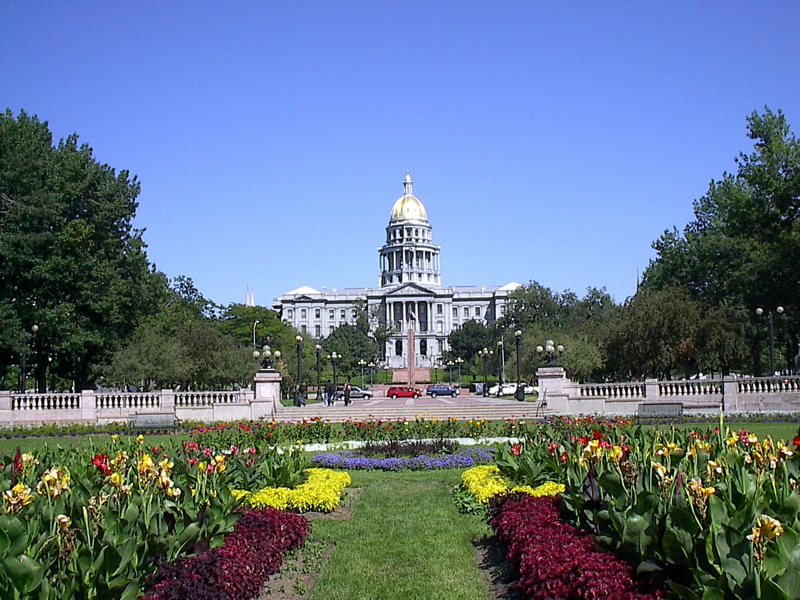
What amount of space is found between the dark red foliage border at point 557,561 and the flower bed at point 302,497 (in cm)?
320

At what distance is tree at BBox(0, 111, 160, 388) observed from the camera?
41.6 metres

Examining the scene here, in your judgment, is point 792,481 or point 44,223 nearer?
point 792,481

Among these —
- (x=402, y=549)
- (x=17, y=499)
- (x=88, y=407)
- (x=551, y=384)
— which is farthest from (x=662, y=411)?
(x=17, y=499)

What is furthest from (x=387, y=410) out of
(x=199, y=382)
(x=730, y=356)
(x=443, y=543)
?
(x=443, y=543)

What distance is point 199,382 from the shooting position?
50.7m

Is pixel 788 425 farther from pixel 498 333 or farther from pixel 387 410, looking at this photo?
pixel 498 333

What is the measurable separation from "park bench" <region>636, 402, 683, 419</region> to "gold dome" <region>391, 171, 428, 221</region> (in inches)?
5445

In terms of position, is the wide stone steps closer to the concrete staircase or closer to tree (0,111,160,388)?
the concrete staircase

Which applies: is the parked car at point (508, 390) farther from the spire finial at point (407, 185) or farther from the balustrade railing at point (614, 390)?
the spire finial at point (407, 185)

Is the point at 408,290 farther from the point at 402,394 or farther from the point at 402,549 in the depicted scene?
the point at 402,549

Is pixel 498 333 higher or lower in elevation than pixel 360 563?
higher

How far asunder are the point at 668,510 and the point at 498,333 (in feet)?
349

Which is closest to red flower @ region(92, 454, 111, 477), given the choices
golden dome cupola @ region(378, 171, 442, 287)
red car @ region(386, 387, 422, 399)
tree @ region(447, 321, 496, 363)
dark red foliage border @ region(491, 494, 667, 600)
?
dark red foliage border @ region(491, 494, 667, 600)

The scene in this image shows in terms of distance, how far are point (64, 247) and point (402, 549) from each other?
116 feet
